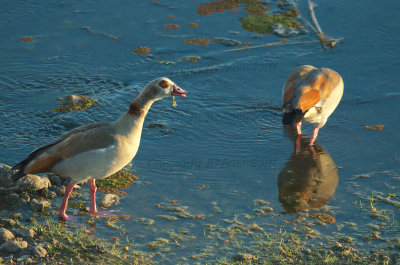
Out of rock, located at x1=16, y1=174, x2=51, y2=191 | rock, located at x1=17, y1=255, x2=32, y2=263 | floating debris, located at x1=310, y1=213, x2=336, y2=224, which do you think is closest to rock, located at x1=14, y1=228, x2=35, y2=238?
rock, located at x1=17, y1=255, x2=32, y2=263

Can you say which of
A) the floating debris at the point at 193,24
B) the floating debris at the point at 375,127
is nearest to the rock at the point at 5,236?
the floating debris at the point at 375,127

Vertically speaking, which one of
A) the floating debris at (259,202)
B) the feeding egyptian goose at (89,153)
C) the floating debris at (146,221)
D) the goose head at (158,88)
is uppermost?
the goose head at (158,88)

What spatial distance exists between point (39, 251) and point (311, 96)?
16.8 ft

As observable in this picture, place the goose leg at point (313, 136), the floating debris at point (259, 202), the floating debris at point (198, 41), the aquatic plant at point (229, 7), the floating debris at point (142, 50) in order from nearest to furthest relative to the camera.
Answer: the floating debris at point (259, 202) < the goose leg at point (313, 136) < the floating debris at point (142, 50) < the floating debris at point (198, 41) < the aquatic plant at point (229, 7)

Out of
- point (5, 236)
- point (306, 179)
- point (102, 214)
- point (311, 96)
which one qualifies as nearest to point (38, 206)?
point (102, 214)

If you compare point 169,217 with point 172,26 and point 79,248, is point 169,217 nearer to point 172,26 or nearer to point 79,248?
point 79,248

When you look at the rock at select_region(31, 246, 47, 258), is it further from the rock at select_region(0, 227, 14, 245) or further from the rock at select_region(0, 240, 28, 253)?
the rock at select_region(0, 227, 14, 245)

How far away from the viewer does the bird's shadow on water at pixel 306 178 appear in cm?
815

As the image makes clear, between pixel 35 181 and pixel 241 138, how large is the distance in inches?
145

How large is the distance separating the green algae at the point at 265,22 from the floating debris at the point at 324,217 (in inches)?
264

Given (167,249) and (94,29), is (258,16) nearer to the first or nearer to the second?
(94,29)

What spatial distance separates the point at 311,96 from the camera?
31.2ft

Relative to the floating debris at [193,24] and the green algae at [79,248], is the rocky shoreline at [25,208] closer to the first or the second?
the green algae at [79,248]

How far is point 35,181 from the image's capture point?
25.2 feet
